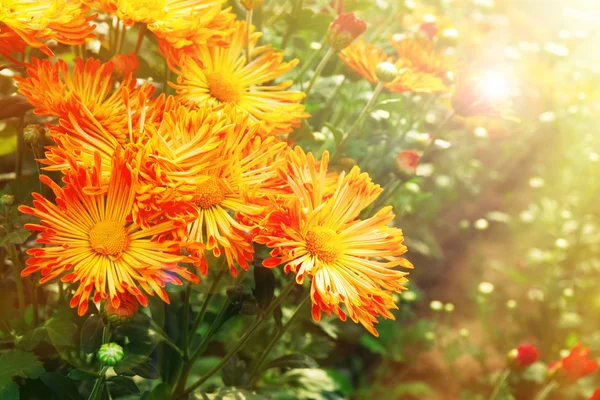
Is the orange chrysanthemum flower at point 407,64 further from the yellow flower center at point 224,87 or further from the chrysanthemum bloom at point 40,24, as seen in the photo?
the chrysanthemum bloom at point 40,24

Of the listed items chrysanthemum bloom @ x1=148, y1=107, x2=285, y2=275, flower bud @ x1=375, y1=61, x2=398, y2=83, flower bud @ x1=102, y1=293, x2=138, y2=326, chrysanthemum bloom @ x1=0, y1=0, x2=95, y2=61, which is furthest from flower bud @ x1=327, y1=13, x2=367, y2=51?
flower bud @ x1=102, y1=293, x2=138, y2=326

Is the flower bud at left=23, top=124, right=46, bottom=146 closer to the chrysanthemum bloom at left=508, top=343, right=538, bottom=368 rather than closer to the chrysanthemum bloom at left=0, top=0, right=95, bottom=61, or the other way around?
the chrysanthemum bloom at left=0, top=0, right=95, bottom=61

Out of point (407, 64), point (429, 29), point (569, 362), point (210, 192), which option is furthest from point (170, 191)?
point (569, 362)

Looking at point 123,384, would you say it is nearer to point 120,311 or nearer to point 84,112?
point 120,311

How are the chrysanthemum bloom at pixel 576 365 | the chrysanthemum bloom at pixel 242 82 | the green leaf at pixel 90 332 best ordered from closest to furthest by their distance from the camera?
the green leaf at pixel 90 332 → the chrysanthemum bloom at pixel 242 82 → the chrysanthemum bloom at pixel 576 365

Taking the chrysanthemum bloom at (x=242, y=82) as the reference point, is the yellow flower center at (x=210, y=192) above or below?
below

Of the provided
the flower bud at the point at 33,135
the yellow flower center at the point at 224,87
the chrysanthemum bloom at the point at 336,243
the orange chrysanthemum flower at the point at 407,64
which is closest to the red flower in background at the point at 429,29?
the orange chrysanthemum flower at the point at 407,64

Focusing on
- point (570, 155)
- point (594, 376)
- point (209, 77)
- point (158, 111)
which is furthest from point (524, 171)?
point (158, 111)
